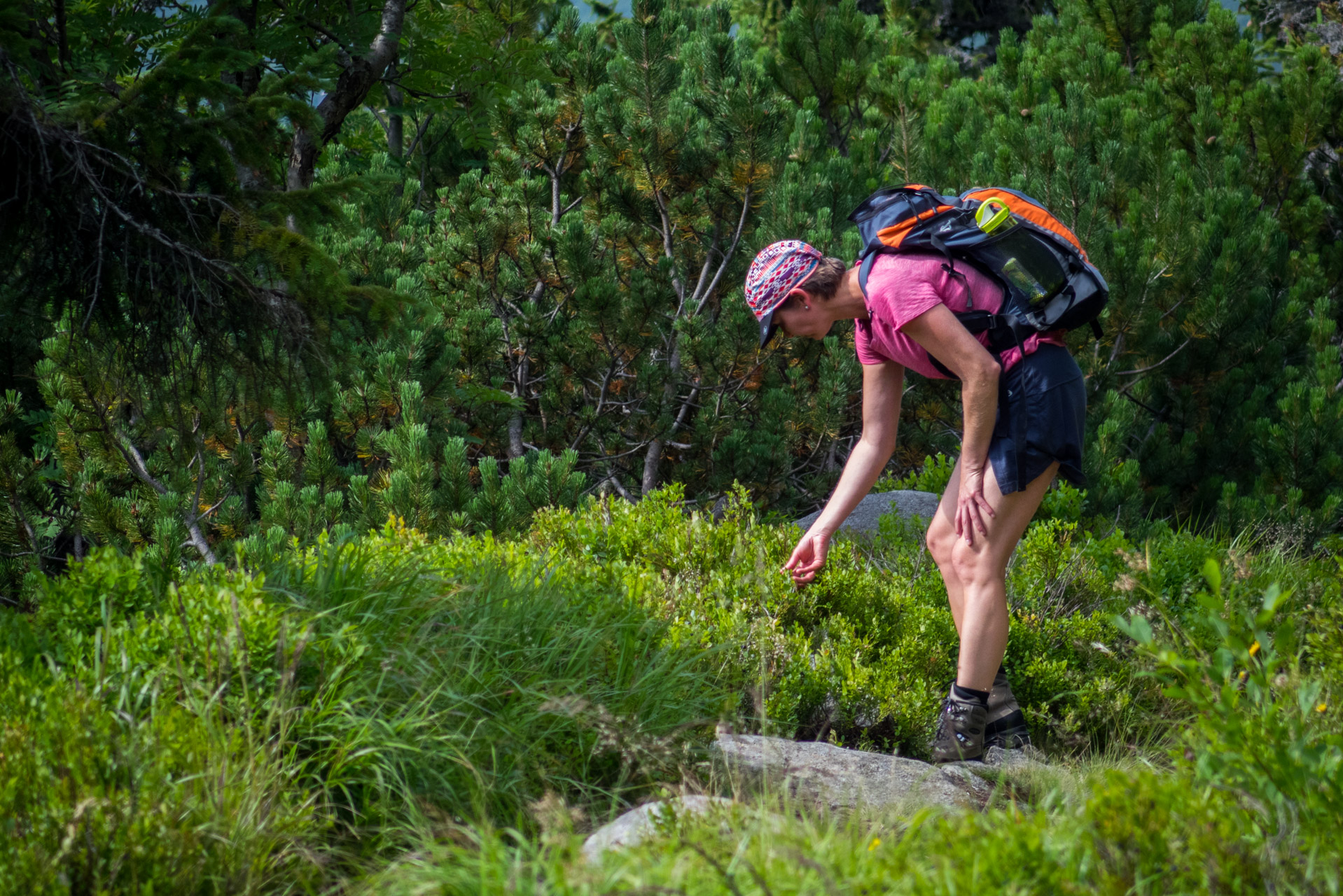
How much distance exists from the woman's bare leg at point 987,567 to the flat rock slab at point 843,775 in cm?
36

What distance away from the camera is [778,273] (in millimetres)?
3332

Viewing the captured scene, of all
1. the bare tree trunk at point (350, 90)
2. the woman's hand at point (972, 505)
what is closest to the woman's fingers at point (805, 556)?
the woman's hand at point (972, 505)

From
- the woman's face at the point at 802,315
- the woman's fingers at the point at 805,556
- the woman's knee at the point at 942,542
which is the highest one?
the woman's face at the point at 802,315

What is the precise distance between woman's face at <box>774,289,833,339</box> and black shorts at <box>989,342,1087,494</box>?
60cm

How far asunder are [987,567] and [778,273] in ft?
3.79

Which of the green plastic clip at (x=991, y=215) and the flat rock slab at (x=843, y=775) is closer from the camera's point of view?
the flat rock slab at (x=843, y=775)

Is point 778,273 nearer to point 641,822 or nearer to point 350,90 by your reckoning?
point 641,822

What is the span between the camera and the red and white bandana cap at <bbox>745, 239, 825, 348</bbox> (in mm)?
3316

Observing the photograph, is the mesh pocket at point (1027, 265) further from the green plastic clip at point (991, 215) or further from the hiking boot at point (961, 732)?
the hiking boot at point (961, 732)

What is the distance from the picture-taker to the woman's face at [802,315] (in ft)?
11.0

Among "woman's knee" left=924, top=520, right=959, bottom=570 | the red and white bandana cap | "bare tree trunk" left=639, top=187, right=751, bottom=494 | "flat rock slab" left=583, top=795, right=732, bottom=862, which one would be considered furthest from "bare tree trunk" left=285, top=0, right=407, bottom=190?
"flat rock slab" left=583, top=795, right=732, bottom=862

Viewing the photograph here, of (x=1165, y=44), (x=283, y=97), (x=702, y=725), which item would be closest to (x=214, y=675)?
(x=702, y=725)

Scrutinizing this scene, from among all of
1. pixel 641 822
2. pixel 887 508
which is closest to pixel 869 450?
pixel 641 822

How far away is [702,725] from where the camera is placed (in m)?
3.29
